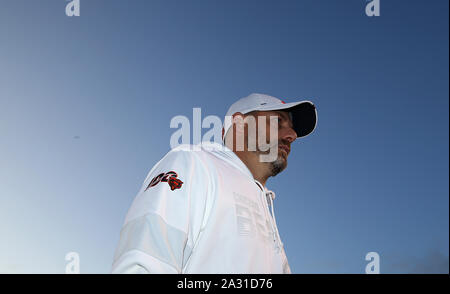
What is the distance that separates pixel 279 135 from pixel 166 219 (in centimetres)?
194

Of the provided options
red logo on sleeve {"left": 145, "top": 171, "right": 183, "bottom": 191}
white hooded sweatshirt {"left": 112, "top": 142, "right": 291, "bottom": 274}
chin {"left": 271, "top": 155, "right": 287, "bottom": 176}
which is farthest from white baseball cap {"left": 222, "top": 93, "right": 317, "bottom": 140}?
red logo on sleeve {"left": 145, "top": 171, "right": 183, "bottom": 191}

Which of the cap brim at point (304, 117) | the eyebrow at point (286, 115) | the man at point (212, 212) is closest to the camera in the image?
the man at point (212, 212)

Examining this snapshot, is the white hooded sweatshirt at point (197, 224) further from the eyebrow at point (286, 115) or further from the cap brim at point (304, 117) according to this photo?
the cap brim at point (304, 117)

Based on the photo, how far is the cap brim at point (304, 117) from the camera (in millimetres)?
3936

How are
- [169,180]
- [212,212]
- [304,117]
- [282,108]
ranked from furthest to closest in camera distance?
[304,117], [282,108], [212,212], [169,180]

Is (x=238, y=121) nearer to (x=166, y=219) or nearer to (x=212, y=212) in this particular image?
(x=212, y=212)

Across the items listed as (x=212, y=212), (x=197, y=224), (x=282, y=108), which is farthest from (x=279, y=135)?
(x=197, y=224)

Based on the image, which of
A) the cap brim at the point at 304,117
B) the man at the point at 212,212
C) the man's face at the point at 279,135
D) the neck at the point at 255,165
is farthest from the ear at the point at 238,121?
the cap brim at the point at 304,117

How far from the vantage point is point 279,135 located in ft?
11.7

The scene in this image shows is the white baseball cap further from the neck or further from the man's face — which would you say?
the neck

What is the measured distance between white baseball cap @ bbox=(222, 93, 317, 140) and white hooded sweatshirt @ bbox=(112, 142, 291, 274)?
3.04 feet

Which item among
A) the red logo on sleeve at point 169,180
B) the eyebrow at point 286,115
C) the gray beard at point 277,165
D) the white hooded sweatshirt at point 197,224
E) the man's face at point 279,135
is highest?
the eyebrow at point 286,115
